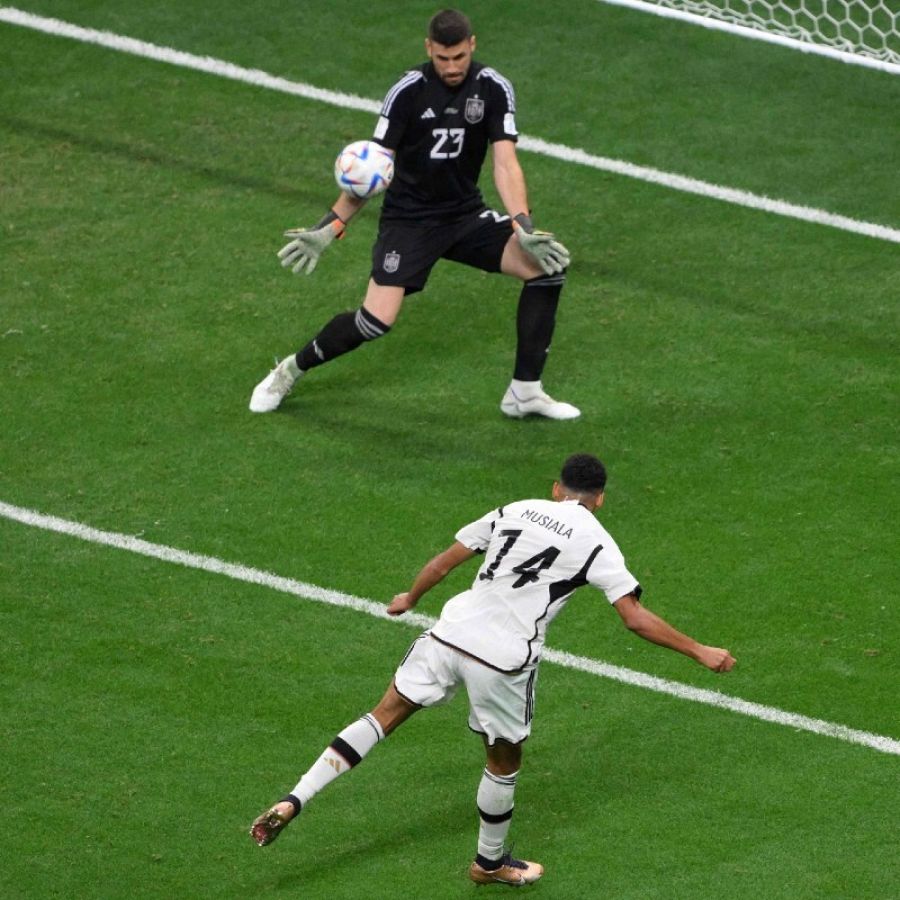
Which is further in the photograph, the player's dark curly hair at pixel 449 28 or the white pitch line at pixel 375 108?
the white pitch line at pixel 375 108

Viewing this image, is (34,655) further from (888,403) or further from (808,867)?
(888,403)

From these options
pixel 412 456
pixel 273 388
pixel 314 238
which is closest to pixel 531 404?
pixel 412 456

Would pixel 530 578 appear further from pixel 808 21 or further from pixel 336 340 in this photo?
pixel 808 21

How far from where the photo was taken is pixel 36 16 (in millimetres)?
15086

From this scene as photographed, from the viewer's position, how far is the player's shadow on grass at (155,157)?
13.2 meters

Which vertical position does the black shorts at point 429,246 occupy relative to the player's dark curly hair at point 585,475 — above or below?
below

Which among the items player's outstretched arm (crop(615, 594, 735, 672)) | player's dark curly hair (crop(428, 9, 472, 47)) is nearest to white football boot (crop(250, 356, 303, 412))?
player's dark curly hair (crop(428, 9, 472, 47))

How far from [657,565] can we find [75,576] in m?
2.86

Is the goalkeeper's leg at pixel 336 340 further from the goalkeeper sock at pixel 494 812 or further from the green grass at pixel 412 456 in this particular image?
the goalkeeper sock at pixel 494 812

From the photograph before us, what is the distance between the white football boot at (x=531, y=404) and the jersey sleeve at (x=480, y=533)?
3267 millimetres

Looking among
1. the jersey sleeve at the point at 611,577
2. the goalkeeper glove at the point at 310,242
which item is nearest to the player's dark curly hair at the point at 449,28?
the goalkeeper glove at the point at 310,242

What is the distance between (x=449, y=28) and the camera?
10383 mm

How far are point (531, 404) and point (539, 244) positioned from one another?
3.13ft

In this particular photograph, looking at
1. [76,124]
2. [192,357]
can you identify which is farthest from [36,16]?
[192,357]
